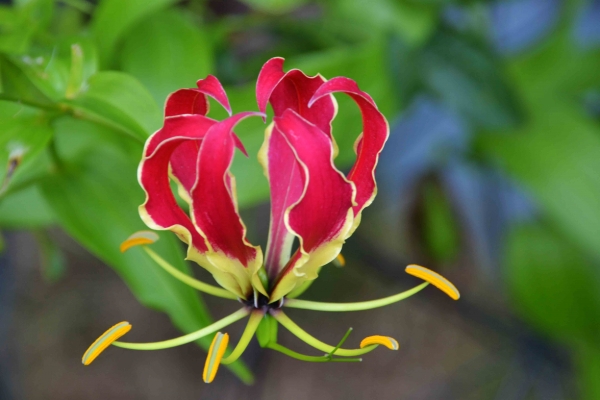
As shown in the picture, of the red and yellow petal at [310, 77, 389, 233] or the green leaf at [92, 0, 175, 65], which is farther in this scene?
the green leaf at [92, 0, 175, 65]

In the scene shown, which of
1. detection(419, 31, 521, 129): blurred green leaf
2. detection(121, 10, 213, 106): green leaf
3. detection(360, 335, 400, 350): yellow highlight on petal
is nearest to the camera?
detection(360, 335, 400, 350): yellow highlight on petal

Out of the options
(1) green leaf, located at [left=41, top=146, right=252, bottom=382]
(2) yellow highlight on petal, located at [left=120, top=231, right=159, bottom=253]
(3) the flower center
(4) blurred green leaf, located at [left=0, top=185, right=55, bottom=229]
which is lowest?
(4) blurred green leaf, located at [left=0, top=185, right=55, bottom=229]

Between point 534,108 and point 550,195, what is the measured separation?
25cm

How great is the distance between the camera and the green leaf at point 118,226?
0.64 m

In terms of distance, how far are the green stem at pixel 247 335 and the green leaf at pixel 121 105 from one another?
0.20 meters

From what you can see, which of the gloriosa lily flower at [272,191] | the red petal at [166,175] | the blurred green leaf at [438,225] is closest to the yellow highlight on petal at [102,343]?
the gloriosa lily flower at [272,191]

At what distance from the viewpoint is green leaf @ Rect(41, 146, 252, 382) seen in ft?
2.10

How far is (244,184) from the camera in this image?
30.4 inches

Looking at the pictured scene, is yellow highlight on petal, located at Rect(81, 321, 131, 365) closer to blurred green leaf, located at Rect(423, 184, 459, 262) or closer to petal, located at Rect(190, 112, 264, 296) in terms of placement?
petal, located at Rect(190, 112, 264, 296)

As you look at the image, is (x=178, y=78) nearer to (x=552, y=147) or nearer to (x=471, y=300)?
(x=552, y=147)

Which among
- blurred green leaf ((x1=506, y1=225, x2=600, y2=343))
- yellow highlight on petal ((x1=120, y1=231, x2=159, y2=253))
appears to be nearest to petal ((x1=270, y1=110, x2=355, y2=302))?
yellow highlight on petal ((x1=120, y1=231, x2=159, y2=253))

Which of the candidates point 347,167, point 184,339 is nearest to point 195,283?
point 184,339

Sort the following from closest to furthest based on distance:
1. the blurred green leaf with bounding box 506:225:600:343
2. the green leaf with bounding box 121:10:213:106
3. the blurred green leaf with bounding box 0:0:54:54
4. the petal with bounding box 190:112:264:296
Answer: the petal with bounding box 190:112:264:296, the blurred green leaf with bounding box 0:0:54:54, the green leaf with bounding box 121:10:213:106, the blurred green leaf with bounding box 506:225:600:343

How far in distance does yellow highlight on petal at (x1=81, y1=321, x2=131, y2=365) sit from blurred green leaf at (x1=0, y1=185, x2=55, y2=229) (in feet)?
1.20
